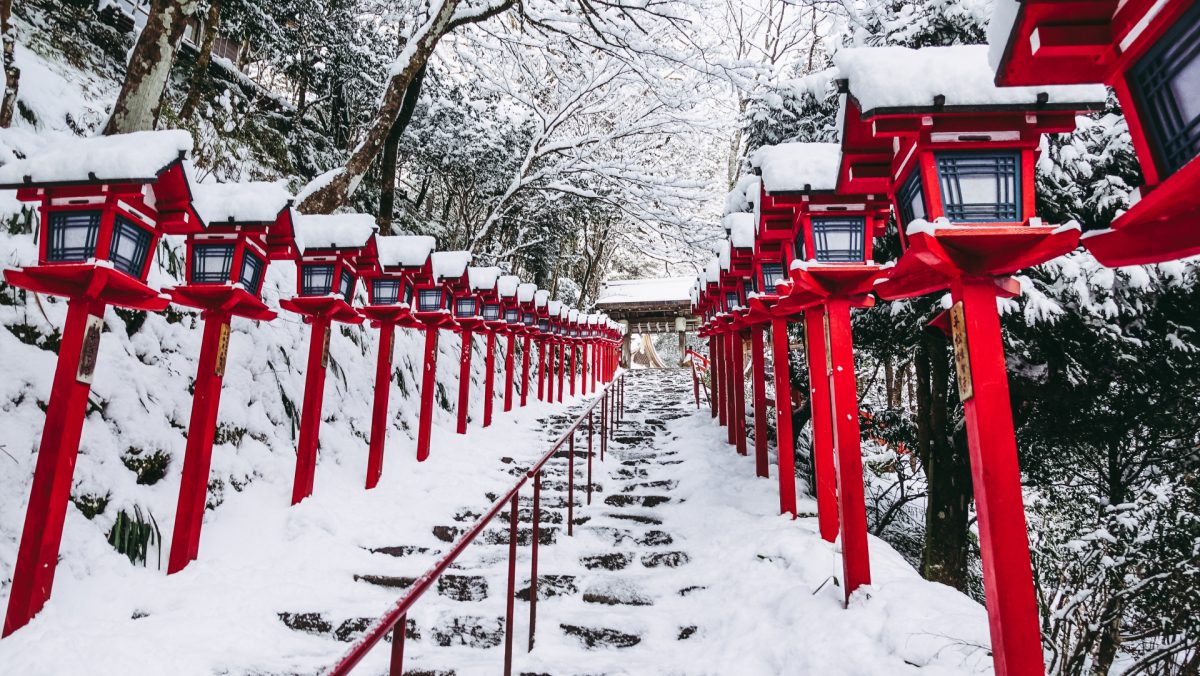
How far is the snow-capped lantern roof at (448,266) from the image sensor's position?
7762 mm

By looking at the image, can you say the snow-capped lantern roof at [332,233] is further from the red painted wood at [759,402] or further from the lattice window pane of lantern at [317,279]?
the red painted wood at [759,402]

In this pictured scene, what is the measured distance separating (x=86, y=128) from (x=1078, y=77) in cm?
871

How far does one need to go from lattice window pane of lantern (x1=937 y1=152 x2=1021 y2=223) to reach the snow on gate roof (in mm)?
23142

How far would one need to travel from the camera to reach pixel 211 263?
4148 millimetres

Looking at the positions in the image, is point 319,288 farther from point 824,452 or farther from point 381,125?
point 824,452

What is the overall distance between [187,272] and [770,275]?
15.9 feet

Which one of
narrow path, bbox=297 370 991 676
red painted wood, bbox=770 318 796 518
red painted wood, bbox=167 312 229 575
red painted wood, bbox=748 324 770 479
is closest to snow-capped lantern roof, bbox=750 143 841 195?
red painted wood, bbox=770 318 796 518

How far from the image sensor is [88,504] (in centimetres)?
370

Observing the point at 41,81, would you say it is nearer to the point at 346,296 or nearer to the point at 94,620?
the point at 346,296

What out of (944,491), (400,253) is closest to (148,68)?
(400,253)

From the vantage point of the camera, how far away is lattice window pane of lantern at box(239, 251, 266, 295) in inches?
168

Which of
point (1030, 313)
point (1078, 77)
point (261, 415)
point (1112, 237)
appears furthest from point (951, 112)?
point (261, 415)

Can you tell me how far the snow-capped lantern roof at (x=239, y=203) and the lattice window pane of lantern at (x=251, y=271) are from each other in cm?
30

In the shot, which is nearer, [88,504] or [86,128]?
[88,504]
